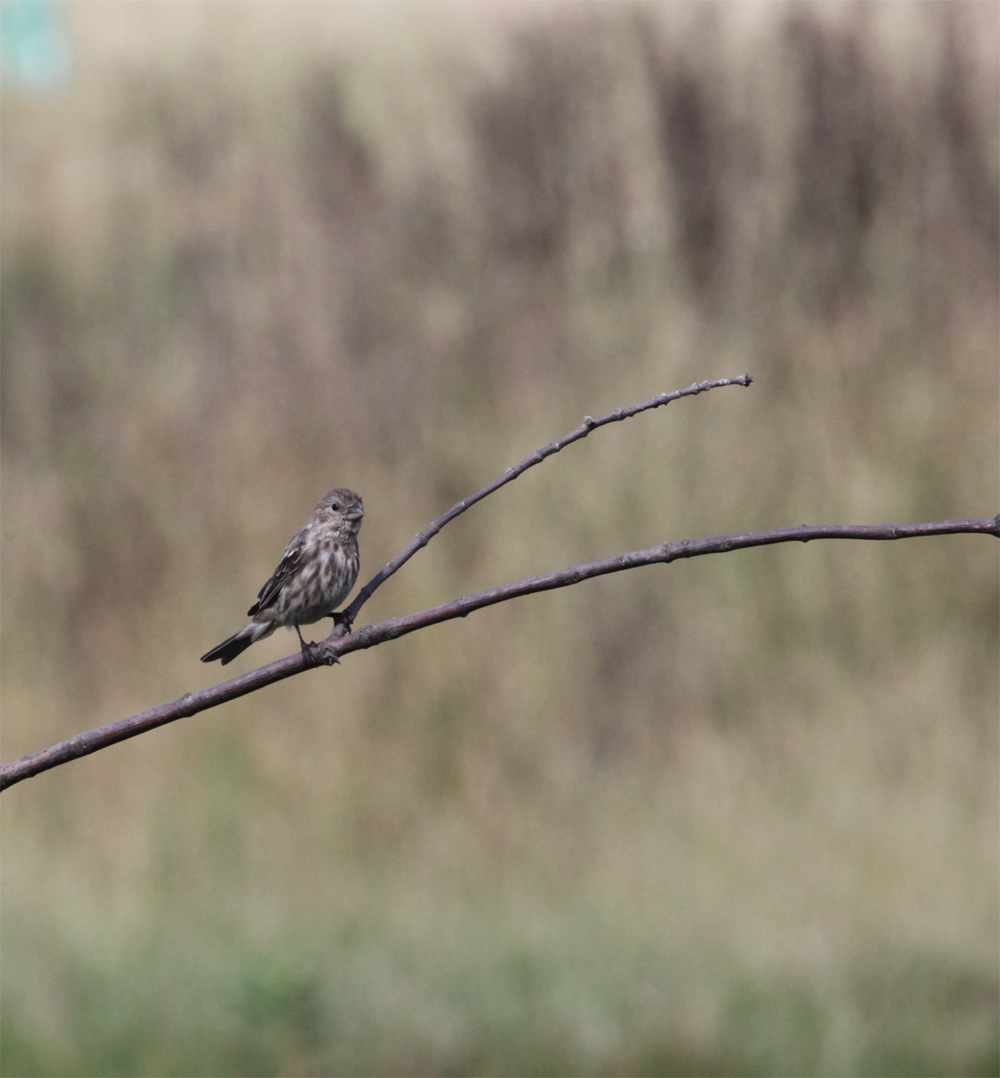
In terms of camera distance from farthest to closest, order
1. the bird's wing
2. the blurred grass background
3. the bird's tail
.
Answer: the blurred grass background → the bird's wing → the bird's tail

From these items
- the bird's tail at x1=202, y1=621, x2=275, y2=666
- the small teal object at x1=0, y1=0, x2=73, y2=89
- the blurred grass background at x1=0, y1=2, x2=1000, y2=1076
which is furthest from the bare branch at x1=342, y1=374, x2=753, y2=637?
the small teal object at x1=0, y1=0, x2=73, y2=89

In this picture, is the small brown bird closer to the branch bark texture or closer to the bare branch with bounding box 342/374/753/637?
the bare branch with bounding box 342/374/753/637

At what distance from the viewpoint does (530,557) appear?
631 centimetres

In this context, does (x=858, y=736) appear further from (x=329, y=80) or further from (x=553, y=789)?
(x=329, y=80)

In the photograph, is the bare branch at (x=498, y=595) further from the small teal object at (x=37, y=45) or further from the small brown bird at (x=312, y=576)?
the small teal object at (x=37, y=45)

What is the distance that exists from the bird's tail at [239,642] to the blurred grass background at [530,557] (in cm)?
250

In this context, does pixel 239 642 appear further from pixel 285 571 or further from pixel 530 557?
pixel 530 557

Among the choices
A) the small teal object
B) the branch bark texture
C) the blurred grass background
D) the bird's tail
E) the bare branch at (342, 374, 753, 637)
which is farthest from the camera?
the small teal object

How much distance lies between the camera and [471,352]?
7.03 m

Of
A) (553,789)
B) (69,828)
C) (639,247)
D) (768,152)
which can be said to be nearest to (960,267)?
(768,152)

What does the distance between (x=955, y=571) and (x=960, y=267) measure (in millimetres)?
1718

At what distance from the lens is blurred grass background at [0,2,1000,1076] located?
16.3ft

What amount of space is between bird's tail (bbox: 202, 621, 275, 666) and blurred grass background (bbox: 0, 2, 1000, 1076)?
2503 mm

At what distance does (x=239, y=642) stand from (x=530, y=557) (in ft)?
13.2
